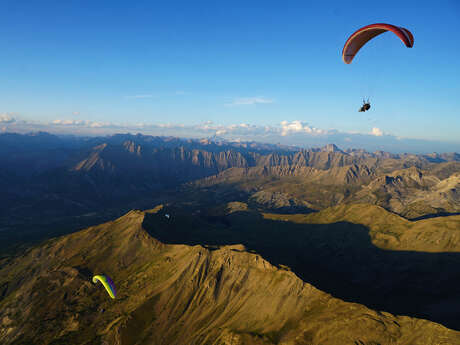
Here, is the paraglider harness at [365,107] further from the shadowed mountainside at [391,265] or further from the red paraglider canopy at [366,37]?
the shadowed mountainside at [391,265]

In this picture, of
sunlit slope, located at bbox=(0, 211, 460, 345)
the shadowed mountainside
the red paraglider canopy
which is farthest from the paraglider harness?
the shadowed mountainside

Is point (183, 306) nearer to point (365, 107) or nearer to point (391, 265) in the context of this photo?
point (365, 107)

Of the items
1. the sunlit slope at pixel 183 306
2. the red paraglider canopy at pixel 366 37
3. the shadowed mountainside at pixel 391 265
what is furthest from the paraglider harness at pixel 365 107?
the shadowed mountainside at pixel 391 265

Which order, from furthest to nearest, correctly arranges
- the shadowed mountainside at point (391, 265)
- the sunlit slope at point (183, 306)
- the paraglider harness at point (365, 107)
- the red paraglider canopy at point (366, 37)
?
1. the shadowed mountainside at point (391, 265)
2. the sunlit slope at point (183, 306)
3. the paraglider harness at point (365, 107)
4. the red paraglider canopy at point (366, 37)

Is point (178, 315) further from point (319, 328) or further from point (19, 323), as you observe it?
point (19, 323)

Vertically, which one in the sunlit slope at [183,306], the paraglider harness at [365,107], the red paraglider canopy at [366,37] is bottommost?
the sunlit slope at [183,306]

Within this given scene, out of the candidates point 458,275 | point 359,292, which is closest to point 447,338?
point 359,292

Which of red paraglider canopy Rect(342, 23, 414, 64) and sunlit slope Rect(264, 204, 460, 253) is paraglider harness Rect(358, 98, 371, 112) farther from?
sunlit slope Rect(264, 204, 460, 253)

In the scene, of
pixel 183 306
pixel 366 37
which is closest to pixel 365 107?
pixel 366 37
